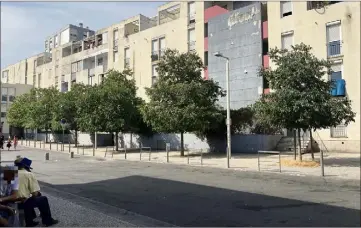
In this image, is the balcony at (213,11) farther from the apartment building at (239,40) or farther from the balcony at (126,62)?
the balcony at (126,62)

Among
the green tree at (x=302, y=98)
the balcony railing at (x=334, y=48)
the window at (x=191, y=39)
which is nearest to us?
the green tree at (x=302, y=98)

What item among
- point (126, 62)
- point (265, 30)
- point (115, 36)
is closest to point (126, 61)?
point (126, 62)

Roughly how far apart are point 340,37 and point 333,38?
61 centimetres

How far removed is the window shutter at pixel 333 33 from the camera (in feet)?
94.1

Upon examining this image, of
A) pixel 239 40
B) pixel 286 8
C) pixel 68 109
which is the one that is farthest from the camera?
pixel 68 109

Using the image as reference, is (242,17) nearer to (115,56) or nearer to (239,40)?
(239,40)

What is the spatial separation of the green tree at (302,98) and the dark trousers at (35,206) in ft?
43.0

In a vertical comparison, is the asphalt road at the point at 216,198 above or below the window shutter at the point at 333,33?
below

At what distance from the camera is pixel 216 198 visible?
10281mm

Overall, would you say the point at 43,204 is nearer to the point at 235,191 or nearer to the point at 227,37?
the point at 235,191

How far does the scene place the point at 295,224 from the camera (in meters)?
7.22

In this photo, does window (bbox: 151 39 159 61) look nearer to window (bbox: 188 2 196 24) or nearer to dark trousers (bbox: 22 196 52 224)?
window (bbox: 188 2 196 24)

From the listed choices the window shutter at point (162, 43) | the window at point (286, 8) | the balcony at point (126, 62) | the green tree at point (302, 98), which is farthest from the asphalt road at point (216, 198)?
the balcony at point (126, 62)

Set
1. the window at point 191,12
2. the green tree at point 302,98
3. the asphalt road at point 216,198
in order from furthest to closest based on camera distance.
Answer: the window at point 191,12 → the green tree at point 302,98 → the asphalt road at point 216,198
